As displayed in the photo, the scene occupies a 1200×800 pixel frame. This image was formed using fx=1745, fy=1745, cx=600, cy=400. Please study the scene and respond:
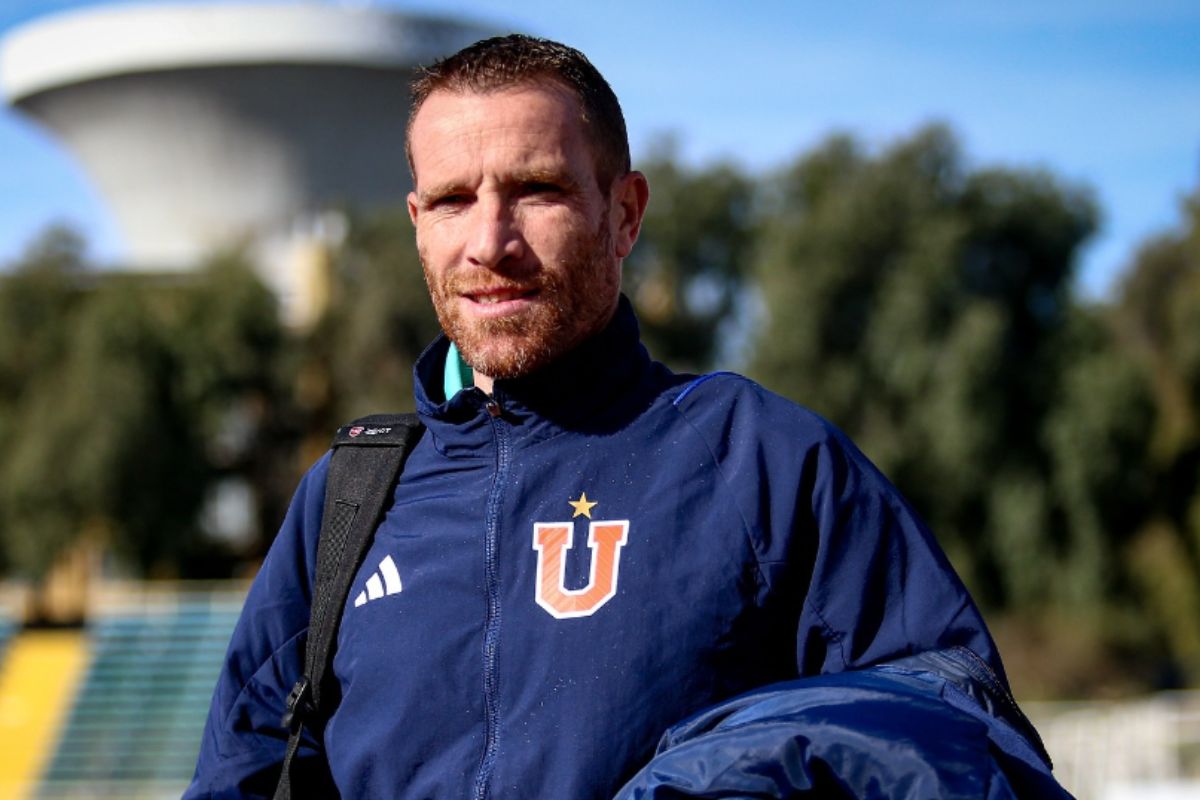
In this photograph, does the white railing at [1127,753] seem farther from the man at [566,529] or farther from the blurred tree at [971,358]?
the man at [566,529]

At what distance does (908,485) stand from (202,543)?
11942 millimetres

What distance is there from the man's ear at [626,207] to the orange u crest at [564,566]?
1.30ft

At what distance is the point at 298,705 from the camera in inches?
93.0

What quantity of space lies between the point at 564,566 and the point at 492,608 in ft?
0.36

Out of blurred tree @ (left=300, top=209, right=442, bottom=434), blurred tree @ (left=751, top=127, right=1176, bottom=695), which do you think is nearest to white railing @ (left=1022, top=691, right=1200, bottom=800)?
blurred tree @ (left=751, top=127, right=1176, bottom=695)

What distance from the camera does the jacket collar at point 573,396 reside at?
2.30 m

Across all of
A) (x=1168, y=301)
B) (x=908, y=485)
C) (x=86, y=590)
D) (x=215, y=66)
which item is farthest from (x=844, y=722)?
(x=215, y=66)

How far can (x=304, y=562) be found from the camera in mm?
2504

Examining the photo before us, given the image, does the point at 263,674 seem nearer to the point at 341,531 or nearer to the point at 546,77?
the point at 341,531

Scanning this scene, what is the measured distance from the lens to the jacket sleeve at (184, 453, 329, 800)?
8.07 ft

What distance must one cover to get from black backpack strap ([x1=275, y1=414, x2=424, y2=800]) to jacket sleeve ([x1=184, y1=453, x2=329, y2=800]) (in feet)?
0.15

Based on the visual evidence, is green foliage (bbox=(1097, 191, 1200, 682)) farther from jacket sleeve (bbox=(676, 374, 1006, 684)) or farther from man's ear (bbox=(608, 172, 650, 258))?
jacket sleeve (bbox=(676, 374, 1006, 684))

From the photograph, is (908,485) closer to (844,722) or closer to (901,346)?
(901,346)

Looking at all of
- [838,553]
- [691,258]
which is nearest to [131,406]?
[691,258]
